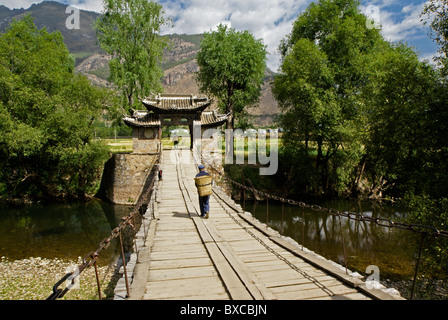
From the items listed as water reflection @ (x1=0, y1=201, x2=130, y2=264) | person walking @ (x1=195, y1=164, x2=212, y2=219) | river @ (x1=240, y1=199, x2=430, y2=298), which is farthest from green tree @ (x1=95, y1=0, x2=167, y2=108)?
person walking @ (x1=195, y1=164, x2=212, y2=219)

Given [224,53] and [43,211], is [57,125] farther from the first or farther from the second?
[224,53]

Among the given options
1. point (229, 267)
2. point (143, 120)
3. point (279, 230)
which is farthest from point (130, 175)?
point (229, 267)

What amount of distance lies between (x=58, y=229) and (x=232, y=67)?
1921cm

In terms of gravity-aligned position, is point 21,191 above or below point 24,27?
below

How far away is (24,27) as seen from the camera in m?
23.0

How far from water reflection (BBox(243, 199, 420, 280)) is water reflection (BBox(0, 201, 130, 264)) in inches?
388

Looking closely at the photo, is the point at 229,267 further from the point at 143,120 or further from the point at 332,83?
the point at 143,120

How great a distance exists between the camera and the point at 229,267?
201 inches

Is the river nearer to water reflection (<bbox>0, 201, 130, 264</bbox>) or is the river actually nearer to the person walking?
the person walking

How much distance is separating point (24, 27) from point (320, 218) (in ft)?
95.8
